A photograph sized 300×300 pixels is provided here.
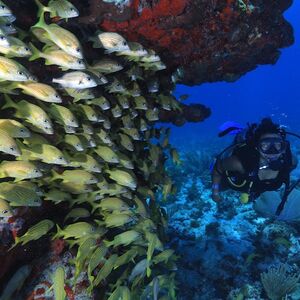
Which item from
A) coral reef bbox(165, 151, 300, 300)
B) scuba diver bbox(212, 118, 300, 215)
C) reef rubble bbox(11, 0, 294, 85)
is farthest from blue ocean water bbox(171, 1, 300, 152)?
scuba diver bbox(212, 118, 300, 215)

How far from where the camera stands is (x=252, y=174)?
230 inches

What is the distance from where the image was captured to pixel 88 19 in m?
4.86

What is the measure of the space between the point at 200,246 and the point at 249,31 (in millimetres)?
4828

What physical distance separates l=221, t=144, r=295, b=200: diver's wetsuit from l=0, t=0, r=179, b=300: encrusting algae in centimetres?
117

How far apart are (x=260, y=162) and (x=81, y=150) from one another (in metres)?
3.15

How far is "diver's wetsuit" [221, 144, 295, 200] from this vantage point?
5.84 m

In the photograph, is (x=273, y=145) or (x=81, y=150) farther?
(x=273, y=145)

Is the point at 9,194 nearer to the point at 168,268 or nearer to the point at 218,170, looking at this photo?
the point at 168,268

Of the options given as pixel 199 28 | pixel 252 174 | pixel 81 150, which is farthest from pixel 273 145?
pixel 81 150

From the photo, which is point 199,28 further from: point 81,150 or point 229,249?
point 229,249

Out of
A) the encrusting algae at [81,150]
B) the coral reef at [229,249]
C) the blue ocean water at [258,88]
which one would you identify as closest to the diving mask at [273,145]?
the encrusting algae at [81,150]

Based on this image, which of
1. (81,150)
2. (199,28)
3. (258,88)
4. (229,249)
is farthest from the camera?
(258,88)

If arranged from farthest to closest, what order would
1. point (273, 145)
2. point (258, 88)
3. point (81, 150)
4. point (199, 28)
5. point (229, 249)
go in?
point (258, 88), point (229, 249), point (199, 28), point (273, 145), point (81, 150)

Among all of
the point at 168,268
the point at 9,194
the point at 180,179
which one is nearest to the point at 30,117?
the point at 9,194
